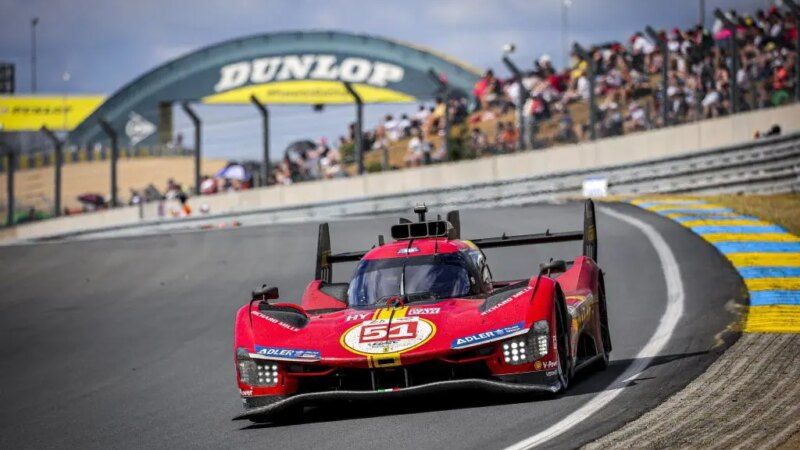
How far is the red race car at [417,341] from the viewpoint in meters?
8.88

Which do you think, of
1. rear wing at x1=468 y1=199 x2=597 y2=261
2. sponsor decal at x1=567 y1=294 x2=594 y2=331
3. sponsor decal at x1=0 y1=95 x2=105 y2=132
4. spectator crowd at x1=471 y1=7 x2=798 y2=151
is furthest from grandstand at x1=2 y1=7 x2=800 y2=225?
sponsor decal at x1=0 y1=95 x2=105 y2=132

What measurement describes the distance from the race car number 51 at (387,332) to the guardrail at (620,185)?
18612mm

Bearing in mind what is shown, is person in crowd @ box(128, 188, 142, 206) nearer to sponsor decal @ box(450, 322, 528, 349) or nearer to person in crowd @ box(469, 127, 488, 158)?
person in crowd @ box(469, 127, 488, 158)

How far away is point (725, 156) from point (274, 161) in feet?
51.8

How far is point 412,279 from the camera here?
10.4m

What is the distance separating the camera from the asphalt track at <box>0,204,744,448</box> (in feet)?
28.2

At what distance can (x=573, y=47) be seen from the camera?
29.8 metres

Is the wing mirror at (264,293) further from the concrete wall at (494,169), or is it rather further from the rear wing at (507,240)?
the concrete wall at (494,169)

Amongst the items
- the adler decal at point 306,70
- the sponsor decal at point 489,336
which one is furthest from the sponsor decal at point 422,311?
the adler decal at point 306,70

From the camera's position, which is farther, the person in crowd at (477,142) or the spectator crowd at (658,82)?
the person in crowd at (477,142)

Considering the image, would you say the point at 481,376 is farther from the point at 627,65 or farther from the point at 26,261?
the point at 627,65

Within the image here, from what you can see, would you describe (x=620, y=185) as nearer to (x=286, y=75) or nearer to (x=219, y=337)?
(x=219, y=337)

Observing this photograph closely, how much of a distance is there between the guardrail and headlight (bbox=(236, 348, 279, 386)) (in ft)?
61.8

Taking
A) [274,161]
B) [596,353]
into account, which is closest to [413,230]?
[596,353]
